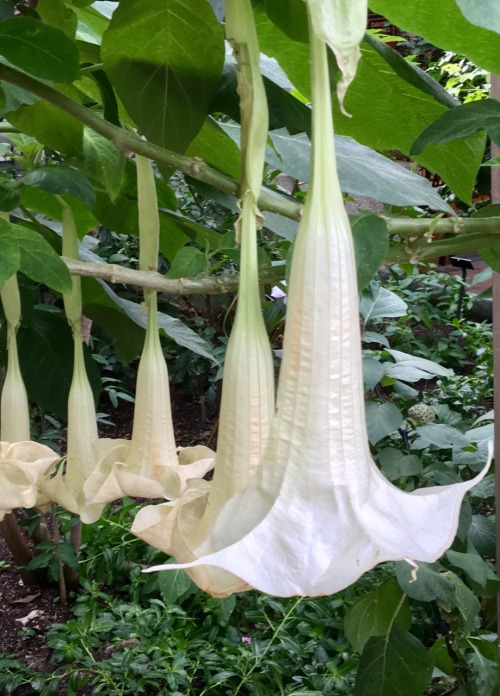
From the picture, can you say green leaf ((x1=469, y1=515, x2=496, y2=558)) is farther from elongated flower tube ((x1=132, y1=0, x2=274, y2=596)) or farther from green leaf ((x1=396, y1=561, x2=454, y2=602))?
elongated flower tube ((x1=132, y1=0, x2=274, y2=596))

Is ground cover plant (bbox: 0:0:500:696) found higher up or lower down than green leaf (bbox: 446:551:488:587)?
higher up

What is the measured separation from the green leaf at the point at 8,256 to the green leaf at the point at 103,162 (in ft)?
0.81

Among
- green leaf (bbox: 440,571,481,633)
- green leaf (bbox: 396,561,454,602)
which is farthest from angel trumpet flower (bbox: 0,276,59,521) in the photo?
green leaf (bbox: 440,571,481,633)

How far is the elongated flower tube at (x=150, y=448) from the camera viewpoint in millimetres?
475

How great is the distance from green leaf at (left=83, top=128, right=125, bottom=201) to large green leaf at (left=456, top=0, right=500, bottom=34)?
464mm

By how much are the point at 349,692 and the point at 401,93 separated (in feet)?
3.82

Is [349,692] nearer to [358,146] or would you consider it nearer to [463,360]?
[358,146]

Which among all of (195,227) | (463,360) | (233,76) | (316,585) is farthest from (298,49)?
(463,360)

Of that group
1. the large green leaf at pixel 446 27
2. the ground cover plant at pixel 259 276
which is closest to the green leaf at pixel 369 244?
the ground cover plant at pixel 259 276

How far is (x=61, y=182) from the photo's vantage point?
2.22 ft

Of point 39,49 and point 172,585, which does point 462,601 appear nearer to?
point 172,585

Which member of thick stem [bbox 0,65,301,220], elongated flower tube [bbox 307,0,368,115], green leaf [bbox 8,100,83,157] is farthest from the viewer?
green leaf [bbox 8,100,83,157]

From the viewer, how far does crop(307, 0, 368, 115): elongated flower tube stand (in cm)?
23

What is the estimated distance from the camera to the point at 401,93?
0.59 m
